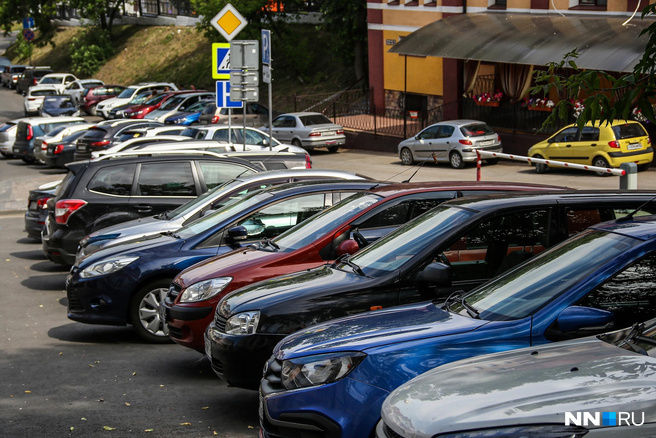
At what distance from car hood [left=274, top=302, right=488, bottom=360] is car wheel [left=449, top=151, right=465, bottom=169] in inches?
871

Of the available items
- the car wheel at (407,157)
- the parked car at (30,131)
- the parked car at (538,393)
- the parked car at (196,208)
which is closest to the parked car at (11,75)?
the parked car at (30,131)

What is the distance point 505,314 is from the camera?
520cm

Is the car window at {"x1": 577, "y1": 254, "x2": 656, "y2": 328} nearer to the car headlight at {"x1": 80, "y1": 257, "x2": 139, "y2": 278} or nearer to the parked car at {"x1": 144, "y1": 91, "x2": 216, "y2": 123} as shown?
the car headlight at {"x1": 80, "y1": 257, "x2": 139, "y2": 278}

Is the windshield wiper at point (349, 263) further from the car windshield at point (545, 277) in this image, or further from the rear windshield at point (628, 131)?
the rear windshield at point (628, 131)

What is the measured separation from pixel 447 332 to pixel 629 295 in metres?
1.13

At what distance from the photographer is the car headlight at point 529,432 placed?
338 centimetres

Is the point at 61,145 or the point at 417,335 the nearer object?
the point at 417,335

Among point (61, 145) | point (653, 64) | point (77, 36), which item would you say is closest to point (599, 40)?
point (61, 145)

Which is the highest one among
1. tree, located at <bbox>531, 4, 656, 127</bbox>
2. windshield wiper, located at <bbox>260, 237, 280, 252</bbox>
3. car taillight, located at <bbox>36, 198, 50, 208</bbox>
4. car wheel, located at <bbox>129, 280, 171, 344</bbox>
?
tree, located at <bbox>531, 4, 656, 127</bbox>

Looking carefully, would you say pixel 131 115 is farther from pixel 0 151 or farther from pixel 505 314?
pixel 505 314

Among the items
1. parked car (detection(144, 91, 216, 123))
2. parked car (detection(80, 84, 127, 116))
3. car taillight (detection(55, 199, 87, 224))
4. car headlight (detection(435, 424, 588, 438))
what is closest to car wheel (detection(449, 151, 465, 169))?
parked car (detection(144, 91, 216, 123))

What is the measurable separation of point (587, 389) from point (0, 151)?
34101 mm

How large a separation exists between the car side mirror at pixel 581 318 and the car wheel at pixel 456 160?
22.8 meters

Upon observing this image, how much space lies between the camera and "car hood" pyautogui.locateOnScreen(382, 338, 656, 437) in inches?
137
